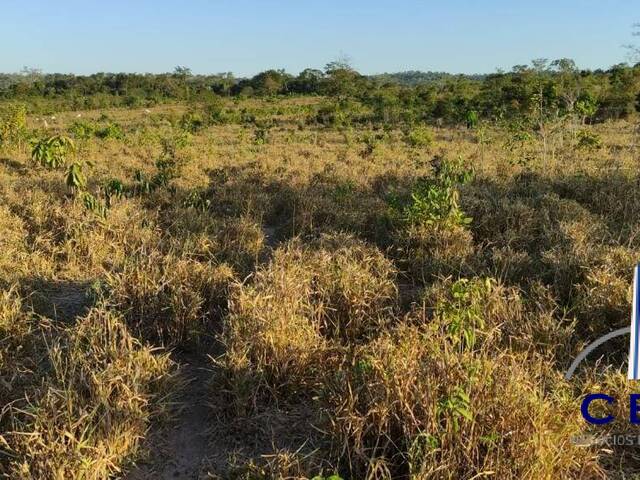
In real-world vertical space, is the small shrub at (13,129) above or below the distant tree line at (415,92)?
below

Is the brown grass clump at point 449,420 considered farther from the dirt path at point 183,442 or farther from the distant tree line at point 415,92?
the distant tree line at point 415,92

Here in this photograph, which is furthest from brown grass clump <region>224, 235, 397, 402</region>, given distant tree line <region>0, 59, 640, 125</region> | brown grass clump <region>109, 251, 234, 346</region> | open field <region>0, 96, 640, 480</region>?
distant tree line <region>0, 59, 640, 125</region>

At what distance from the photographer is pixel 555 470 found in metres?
2.01

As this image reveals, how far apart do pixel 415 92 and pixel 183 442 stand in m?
31.2

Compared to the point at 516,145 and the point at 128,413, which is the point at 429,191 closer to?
the point at 128,413

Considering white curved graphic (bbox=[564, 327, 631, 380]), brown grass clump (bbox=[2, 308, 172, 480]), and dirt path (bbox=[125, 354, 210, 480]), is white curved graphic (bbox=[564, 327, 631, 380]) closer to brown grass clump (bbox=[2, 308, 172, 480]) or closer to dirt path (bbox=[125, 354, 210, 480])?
dirt path (bbox=[125, 354, 210, 480])

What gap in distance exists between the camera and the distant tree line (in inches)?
563

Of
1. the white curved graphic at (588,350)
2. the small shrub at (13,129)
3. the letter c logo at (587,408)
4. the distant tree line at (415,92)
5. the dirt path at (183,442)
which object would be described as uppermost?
the distant tree line at (415,92)

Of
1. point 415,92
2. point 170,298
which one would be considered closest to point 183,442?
point 170,298

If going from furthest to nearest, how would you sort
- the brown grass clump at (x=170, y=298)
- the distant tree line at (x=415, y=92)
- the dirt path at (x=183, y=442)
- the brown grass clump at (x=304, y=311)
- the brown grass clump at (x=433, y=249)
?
the distant tree line at (x=415, y=92)
the brown grass clump at (x=433, y=249)
the brown grass clump at (x=170, y=298)
the brown grass clump at (x=304, y=311)
the dirt path at (x=183, y=442)

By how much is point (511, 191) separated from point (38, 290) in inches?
199

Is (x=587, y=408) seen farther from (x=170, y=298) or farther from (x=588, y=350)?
(x=170, y=298)

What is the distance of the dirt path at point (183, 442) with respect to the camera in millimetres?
2275

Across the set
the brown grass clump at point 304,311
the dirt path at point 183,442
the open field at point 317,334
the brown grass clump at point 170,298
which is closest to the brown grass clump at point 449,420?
the open field at point 317,334
